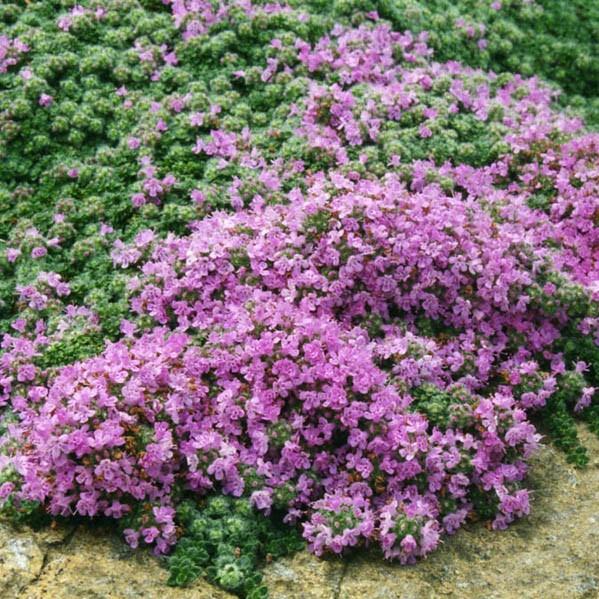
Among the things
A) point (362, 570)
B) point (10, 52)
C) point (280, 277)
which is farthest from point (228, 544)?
point (10, 52)

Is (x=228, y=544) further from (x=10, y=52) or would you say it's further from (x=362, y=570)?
(x=10, y=52)

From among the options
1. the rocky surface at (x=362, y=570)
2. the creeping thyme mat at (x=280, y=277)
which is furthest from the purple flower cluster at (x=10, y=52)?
the rocky surface at (x=362, y=570)

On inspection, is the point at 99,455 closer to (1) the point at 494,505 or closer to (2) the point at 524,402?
(1) the point at 494,505

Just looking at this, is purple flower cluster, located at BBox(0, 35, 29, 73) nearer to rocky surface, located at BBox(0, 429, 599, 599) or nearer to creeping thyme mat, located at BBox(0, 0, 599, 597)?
creeping thyme mat, located at BBox(0, 0, 599, 597)

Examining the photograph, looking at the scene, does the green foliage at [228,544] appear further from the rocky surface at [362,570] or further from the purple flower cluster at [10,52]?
the purple flower cluster at [10,52]

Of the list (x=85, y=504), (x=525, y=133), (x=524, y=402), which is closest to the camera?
(x=85, y=504)

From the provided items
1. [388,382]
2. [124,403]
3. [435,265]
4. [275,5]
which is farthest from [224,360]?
[275,5]
